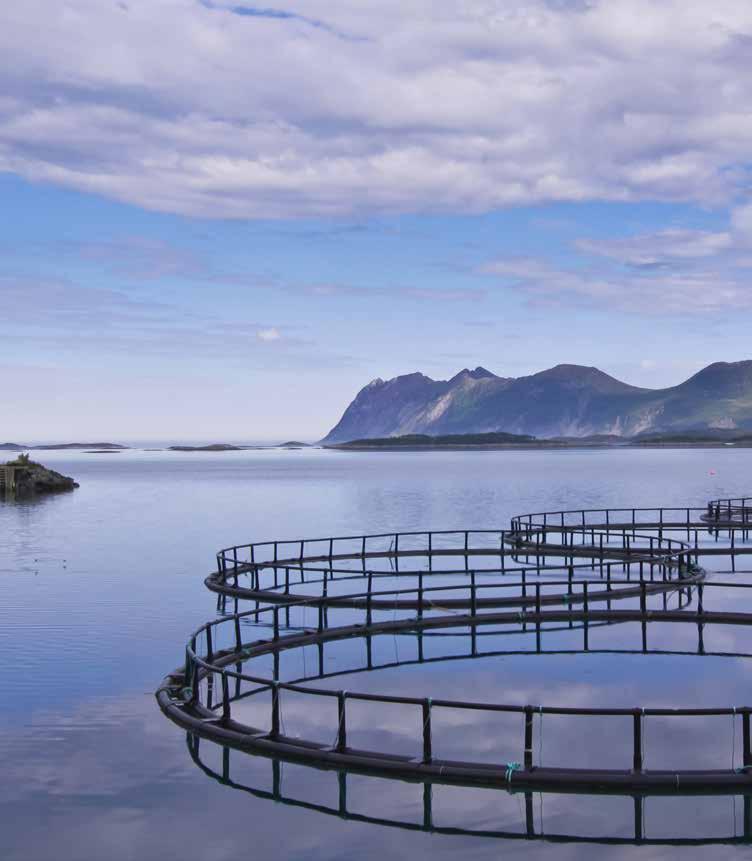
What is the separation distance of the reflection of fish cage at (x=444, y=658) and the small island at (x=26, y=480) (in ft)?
300

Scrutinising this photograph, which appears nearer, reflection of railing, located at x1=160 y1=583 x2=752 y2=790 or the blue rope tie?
reflection of railing, located at x1=160 y1=583 x2=752 y2=790

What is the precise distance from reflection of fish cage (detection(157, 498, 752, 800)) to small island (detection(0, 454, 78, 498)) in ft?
300

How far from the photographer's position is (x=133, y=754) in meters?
25.5

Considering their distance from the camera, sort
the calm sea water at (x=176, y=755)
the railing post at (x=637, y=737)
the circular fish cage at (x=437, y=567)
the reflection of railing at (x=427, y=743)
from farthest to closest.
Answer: the circular fish cage at (x=437, y=567)
the calm sea water at (x=176, y=755)
the reflection of railing at (x=427, y=743)
the railing post at (x=637, y=737)

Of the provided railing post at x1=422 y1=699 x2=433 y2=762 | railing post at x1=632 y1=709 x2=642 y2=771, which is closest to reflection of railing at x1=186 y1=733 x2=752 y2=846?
railing post at x1=632 y1=709 x2=642 y2=771

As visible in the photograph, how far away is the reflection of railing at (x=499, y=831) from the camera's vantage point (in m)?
19.8

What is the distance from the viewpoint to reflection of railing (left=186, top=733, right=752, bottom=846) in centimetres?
1977

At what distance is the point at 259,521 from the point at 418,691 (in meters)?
79.9

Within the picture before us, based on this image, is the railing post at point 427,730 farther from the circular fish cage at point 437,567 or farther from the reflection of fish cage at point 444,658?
the circular fish cage at point 437,567

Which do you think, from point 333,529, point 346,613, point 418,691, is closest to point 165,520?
point 333,529

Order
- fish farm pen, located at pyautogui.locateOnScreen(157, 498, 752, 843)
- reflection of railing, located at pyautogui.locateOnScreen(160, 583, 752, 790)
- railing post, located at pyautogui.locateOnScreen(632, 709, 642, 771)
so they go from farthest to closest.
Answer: fish farm pen, located at pyautogui.locateOnScreen(157, 498, 752, 843) < reflection of railing, located at pyautogui.locateOnScreen(160, 583, 752, 790) < railing post, located at pyautogui.locateOnScreen(632, 709, 642, 771)

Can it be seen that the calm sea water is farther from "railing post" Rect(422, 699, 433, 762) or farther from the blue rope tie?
"railing post" Rect(422, 699, 433, 762)

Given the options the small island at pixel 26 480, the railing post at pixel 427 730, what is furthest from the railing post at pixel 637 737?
the small island at pixel 26 480

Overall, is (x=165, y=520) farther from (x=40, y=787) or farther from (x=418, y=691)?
(x=40, y=787)
